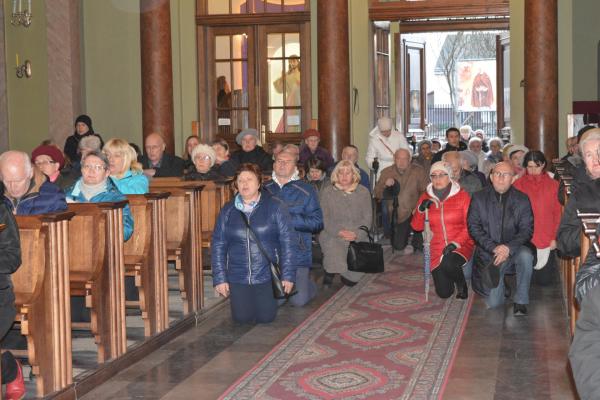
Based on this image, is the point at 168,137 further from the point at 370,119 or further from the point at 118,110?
the point at 370,119

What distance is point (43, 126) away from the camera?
15.1 meters

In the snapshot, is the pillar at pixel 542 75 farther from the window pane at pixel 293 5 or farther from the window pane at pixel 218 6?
the window pane at pixel 218 6

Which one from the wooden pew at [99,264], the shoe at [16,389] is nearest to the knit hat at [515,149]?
the wooden pew at [99,264]

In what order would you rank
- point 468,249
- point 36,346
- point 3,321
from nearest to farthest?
point 3,321, point 36,346, point 468,249

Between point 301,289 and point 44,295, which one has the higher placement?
point 44,295

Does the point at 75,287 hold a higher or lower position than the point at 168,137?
lower

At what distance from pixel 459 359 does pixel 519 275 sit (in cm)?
200

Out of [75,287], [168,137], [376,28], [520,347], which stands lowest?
[520,347]

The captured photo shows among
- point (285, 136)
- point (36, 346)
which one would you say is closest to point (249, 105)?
point (285, 136)

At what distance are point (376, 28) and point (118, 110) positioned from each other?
14.0 feet

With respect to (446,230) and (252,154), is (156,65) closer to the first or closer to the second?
(252,154)

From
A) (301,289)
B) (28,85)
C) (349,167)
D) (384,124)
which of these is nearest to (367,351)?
(301,289)

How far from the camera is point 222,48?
55.3ft

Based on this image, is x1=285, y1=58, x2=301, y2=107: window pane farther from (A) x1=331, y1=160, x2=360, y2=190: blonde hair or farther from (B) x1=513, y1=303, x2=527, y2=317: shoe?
(B) x1=513, y1=303, x2=527, y2=317: shoe
